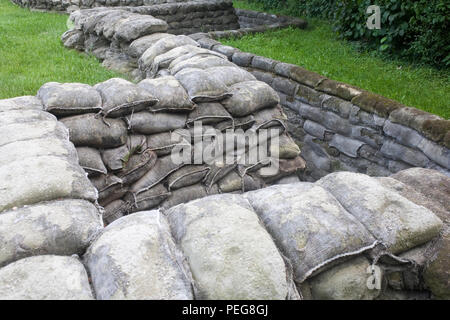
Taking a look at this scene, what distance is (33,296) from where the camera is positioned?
52.3 inches

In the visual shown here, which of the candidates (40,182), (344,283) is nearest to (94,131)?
(40,182)

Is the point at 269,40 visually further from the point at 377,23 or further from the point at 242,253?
the point at 242,253

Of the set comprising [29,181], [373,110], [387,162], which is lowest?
[387,162]

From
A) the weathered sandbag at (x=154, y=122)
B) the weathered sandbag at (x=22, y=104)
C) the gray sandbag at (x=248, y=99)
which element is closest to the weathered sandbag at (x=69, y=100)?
the weathered sandbag at (x=22, y=104)

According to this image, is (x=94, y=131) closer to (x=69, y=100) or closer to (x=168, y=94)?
(x=69, y=100)

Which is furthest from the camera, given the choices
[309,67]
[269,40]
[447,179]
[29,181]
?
[269,40]

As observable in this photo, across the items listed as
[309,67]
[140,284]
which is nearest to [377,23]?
[309,67]

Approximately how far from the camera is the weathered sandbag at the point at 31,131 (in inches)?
97.5

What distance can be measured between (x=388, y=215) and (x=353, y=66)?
4491 mm

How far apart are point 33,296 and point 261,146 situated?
2730mm

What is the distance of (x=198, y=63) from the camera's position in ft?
13.3

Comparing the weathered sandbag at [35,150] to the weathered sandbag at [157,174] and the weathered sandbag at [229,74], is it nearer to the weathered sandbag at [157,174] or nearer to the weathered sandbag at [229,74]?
the weathered sandbag at [157,174]

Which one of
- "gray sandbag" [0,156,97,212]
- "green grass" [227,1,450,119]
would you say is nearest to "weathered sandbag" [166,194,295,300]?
"gray sandbag" [0,156,97,212]

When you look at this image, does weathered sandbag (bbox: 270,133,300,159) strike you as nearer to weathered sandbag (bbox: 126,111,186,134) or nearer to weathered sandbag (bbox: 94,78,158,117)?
weathered sandbag (bbox: 126,111,186,134)
